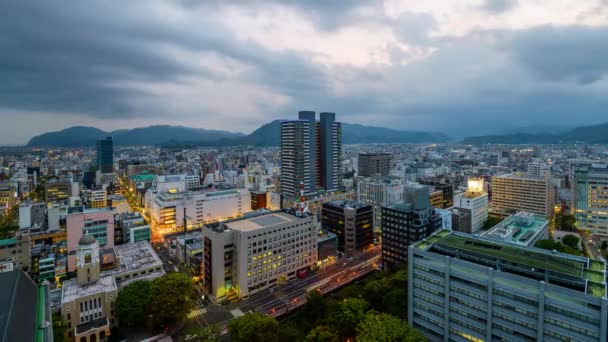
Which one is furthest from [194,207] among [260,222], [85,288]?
[85,288]

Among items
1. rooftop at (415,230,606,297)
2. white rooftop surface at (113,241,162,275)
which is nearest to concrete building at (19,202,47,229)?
white rooftop surface at (113,241,162,275)

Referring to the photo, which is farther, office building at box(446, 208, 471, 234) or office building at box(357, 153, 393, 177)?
office building at box(357, 153, 393, 177)

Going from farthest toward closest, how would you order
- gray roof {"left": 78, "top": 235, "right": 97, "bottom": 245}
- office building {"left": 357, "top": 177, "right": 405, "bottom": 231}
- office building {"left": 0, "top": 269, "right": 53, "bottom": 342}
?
office building {"left": 357, "top": 177, "right": 405, "bottom": 231} < gray roof {"left": 78, "top": 235, "right": 97, "bottom": 245} < office building {"left": 0, "top": 269, "right": 53, "bottom": 342}

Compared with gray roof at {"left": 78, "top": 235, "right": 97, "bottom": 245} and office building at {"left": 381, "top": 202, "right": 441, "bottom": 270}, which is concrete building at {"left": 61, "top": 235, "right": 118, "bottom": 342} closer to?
gray roof at {"left": 78, "top": 235, "right": 97, "bottom": 245}

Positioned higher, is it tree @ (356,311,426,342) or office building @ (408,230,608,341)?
office building @ (408,230,608,341)

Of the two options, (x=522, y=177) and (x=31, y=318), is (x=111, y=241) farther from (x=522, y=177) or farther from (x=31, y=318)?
(x=522, y=177)

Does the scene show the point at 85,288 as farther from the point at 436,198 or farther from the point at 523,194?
the point at 523,194

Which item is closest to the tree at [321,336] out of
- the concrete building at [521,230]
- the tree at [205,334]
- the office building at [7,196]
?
the tree at [205,334]

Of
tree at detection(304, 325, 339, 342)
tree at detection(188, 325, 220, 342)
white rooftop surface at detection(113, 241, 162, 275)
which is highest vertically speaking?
white rooftop surface at detection(113, 241, 162, 275)

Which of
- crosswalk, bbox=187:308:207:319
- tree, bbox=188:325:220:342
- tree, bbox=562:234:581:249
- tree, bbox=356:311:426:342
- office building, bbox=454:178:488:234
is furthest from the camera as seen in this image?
office building, bbox=454:178:488:234
